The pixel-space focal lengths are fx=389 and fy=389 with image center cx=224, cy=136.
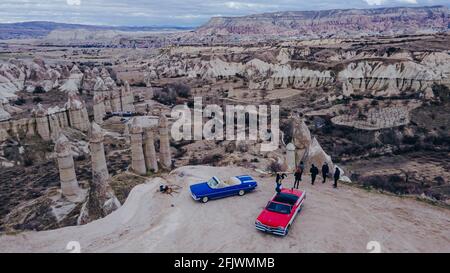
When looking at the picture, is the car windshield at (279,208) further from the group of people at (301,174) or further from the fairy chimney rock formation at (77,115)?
the fairy chimney rock formation at (77,115)

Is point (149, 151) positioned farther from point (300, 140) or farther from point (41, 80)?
point (41, 80)

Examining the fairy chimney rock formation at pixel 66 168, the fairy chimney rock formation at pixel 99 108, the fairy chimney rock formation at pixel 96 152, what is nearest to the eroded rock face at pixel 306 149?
the fairy chimney rock formation at pixel 96 152

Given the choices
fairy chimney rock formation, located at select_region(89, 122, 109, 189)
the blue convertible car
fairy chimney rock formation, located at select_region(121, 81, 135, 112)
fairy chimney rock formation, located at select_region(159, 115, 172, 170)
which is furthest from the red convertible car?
fairy chimney rock formation, located at select_region(121, 81, 135, 112)

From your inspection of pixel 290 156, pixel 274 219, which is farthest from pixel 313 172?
pixel 274 219

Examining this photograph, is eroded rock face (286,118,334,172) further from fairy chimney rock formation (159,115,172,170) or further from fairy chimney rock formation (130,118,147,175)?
fairy chimney rock formation (130,118,147,175)

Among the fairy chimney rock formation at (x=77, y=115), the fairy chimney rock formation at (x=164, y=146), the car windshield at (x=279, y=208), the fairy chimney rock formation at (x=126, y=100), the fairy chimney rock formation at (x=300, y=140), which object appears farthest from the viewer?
the fairy chimney rock formation at (x=126, y=100)
